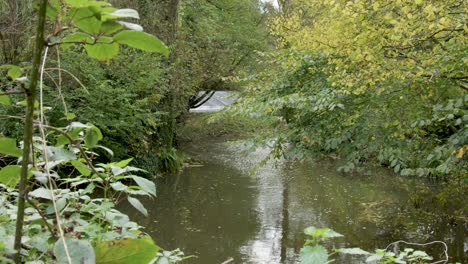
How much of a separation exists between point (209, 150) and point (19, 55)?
29.1 ft

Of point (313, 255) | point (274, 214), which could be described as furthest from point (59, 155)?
point (274, 214)

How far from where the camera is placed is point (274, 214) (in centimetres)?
943

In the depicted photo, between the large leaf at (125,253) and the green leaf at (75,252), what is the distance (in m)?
0.06

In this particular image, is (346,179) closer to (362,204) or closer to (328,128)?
(362,204)

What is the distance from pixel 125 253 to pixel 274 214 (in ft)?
29.0

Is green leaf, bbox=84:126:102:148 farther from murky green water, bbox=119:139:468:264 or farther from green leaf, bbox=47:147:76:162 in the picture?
murky green water, bbox=119:139:468:264

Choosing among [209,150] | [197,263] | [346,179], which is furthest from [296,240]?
[209,150]

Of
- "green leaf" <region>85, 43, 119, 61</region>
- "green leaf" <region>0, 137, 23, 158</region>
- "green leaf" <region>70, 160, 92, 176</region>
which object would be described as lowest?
"green leaf" <region>70, 160, 92, 176</region>

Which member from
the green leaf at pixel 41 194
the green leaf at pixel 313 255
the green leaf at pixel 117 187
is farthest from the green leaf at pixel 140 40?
the green leaf at pixel 313 255

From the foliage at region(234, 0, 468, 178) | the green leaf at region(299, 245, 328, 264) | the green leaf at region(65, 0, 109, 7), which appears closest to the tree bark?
the green leaf at region(65, 0, 109, 7)

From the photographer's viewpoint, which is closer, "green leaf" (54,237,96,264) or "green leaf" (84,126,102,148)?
"green leaf" (54,237,96,264)

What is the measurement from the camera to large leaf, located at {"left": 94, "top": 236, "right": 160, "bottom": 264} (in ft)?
2.51

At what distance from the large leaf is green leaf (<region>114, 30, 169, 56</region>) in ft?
1.05

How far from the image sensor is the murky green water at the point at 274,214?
25.1ft
